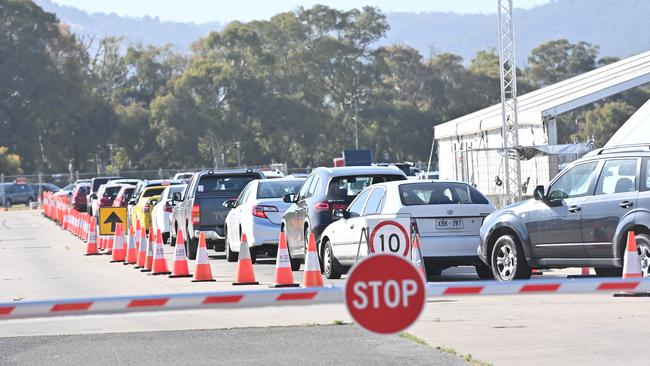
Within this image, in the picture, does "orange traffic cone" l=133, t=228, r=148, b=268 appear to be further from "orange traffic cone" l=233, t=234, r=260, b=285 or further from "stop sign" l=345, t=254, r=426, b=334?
"stop sign" l=345, t=254, r=426, b=334

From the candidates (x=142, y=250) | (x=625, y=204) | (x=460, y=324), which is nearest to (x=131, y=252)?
(x=142, y=250)

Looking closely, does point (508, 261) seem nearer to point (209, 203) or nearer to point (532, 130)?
point (209, 203)

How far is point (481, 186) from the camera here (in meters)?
43.5

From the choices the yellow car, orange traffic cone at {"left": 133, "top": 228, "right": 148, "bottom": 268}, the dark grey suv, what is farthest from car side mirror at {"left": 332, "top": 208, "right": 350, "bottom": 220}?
the yellow car

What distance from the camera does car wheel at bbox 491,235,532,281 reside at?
17859 millimetres

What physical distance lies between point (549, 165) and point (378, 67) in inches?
2924

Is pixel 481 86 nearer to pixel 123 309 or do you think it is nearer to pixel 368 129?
pixel 368 129

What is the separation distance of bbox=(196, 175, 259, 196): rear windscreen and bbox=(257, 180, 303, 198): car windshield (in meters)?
2.50

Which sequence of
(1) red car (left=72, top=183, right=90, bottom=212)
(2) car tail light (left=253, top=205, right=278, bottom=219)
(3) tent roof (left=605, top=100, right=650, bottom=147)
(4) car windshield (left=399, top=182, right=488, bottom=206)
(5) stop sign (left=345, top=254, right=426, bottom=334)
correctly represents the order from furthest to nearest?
1. (1) red car (left=72, top=183, right=90, bottom=212)
2. (3) tent roof (left=605, top=100, right=650, bottom=147)
3. (2) car tail light (left=253, top=205, right=278, bottom=219)
4. (4) car windshield (left=399, top=182, right=488, bottom=206)
5. (5) stop sign (left=345, top=254, right=426, bottom=334)

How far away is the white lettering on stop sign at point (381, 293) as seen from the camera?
7.84 meters

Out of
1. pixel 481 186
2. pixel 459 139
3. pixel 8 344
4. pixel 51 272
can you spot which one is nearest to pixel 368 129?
pixel 459 139

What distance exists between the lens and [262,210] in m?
23.8

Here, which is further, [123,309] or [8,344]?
[8,344]

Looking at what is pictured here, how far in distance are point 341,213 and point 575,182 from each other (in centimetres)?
400
